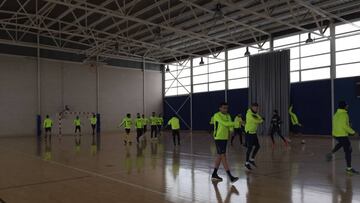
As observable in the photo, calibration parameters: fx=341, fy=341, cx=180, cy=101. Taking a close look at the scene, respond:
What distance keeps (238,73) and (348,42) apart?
9.39m

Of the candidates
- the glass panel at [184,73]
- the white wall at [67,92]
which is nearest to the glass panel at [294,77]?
the glass panel at [184,73]

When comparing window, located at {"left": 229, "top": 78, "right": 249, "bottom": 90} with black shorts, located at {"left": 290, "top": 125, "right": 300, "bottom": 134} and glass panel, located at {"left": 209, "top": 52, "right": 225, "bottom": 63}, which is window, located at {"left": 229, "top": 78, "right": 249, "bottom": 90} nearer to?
glass panel, located at {"left": 209, "top": 52, "right": 225, "bottom": 63}

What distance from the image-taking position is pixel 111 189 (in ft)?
22.9

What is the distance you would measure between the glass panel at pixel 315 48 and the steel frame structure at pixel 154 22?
1040mm

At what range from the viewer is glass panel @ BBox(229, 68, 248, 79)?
94.0 feet

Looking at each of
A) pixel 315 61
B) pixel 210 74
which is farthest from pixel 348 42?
pixel 210 74

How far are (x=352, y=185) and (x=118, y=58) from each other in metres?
28.5

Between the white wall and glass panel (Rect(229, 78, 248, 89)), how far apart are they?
32.2ft

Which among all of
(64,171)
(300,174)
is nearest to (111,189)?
(64,171)

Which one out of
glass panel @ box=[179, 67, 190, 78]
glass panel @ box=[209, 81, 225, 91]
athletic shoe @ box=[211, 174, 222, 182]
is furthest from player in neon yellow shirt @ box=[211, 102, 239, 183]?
glass panel @ box=[179, 67, 190, 78]

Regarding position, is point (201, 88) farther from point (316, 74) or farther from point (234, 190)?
point (234, 190)

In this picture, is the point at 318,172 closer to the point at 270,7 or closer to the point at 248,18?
the point at 270,7

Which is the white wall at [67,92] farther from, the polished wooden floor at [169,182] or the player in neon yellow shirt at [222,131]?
the player in neon yellow shirt at [222,131]

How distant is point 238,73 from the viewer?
95.9 feet
